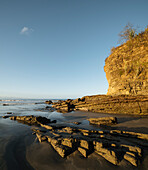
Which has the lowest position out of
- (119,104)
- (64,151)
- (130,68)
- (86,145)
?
(64,151)

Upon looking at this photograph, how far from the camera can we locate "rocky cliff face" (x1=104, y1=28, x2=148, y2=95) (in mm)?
12534

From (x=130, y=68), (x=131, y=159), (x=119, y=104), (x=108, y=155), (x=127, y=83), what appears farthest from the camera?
(x=130, y=68)

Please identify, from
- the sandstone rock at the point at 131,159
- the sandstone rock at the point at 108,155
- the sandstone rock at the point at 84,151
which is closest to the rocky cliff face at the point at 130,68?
the sandstone rock at the point at 131,159

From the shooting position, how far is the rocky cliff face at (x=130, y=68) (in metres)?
12.5

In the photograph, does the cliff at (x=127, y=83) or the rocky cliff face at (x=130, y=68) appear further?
the rocky cliff face at (x=130, y=68)

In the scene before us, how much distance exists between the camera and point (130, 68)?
1409cm

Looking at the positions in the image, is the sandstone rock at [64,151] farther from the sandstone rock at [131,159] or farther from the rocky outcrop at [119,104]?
the rocky outcrop at [119,104]

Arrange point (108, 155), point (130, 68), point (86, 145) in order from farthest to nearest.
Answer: point (130, 68) < point (86, 145) < point (108, 155)

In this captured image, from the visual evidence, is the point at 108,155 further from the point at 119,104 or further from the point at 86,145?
the point at 119,104

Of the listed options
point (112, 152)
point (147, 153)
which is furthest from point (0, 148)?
point (147, 153)

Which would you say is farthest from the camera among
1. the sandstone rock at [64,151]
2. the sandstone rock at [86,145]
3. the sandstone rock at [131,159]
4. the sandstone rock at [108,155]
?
the sandstone rock at [86,145]

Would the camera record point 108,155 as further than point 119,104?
No

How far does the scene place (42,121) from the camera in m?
9.04


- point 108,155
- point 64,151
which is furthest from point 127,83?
point 64,151
